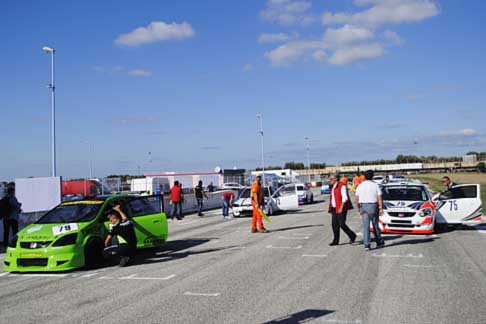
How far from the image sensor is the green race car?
10.1 m

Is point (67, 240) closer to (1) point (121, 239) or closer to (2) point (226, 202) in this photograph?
(1) point (121, 239)

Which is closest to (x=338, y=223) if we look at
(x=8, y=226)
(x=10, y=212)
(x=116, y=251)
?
(x=116, y=251)

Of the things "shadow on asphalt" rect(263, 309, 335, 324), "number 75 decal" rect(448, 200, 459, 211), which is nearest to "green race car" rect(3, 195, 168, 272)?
"shadow on asphalt" rect(263, 309, 335, 324)

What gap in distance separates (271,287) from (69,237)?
178 inches

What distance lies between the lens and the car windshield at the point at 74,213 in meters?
11.2

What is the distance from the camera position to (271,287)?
8.12 m

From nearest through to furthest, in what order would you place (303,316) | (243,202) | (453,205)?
1. (303,316)
2. (453,205)
3. (243,202)

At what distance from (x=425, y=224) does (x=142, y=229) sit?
7.84 m

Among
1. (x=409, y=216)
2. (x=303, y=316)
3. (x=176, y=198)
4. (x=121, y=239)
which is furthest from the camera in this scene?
(x=176, y=198)

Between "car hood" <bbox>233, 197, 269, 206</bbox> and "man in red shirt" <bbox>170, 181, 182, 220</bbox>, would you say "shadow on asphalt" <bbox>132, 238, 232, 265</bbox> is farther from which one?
"car hood" <bbox>233, 197, 269, 206</bbox>

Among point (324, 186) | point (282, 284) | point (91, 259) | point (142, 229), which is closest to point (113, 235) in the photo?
point (91, 259)

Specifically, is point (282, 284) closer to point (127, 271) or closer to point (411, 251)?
point (127, 271)

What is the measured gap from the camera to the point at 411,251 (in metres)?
11.7

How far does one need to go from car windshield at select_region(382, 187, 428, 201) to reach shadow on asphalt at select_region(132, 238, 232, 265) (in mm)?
5746
